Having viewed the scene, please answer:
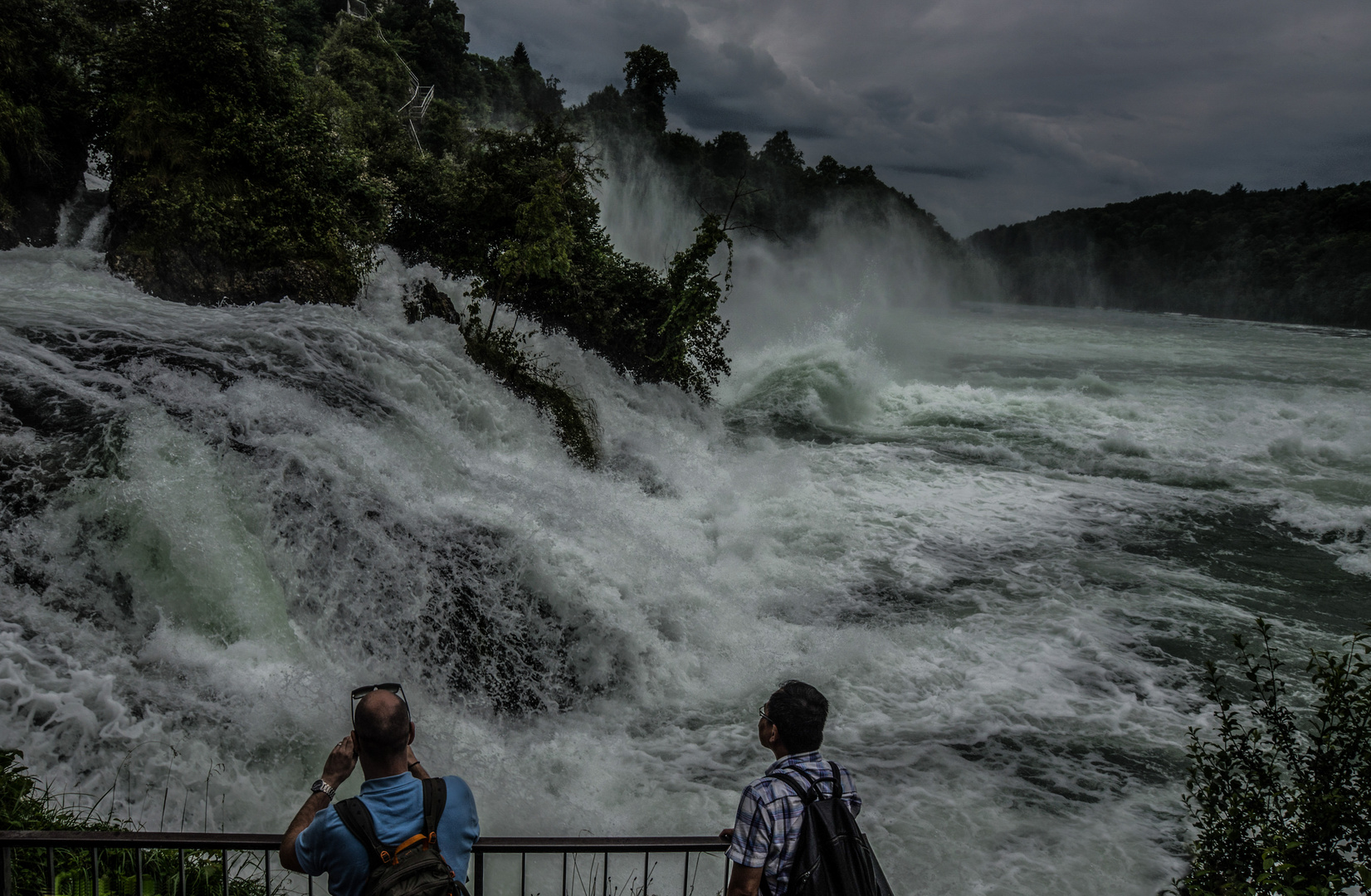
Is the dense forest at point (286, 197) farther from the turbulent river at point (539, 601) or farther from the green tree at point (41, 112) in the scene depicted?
the turbulent river at point (539, 601)

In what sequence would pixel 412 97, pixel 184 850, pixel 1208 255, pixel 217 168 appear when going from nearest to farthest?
pixel 184 850 → pixel 217 168 → pixel 412 97 → pixel 1208 255

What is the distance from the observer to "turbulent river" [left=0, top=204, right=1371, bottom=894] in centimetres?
533

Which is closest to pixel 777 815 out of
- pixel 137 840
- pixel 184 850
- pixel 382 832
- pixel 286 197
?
pixel 382 832

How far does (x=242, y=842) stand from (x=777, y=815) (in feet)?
6.75

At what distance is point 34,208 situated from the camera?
10805 mm

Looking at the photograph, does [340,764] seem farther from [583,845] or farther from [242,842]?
[583,845]

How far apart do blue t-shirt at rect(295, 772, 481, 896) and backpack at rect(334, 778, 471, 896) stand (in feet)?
0.08

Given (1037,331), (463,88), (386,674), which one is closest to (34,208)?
(386,674)

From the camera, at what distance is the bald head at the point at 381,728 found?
2.37 metres

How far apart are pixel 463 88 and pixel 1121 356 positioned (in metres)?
35.9

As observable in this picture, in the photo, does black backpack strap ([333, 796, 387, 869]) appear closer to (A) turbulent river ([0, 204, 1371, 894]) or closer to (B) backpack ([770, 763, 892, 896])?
(B) backpack ([770, 763, 892, 896])

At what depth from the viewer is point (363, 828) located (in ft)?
7.36

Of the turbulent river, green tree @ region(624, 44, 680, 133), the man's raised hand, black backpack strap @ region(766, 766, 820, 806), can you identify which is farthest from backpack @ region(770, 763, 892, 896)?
green tree @ region(624, 44, 680, 133)

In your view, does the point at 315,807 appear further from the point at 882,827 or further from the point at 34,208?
the point at 34,208
